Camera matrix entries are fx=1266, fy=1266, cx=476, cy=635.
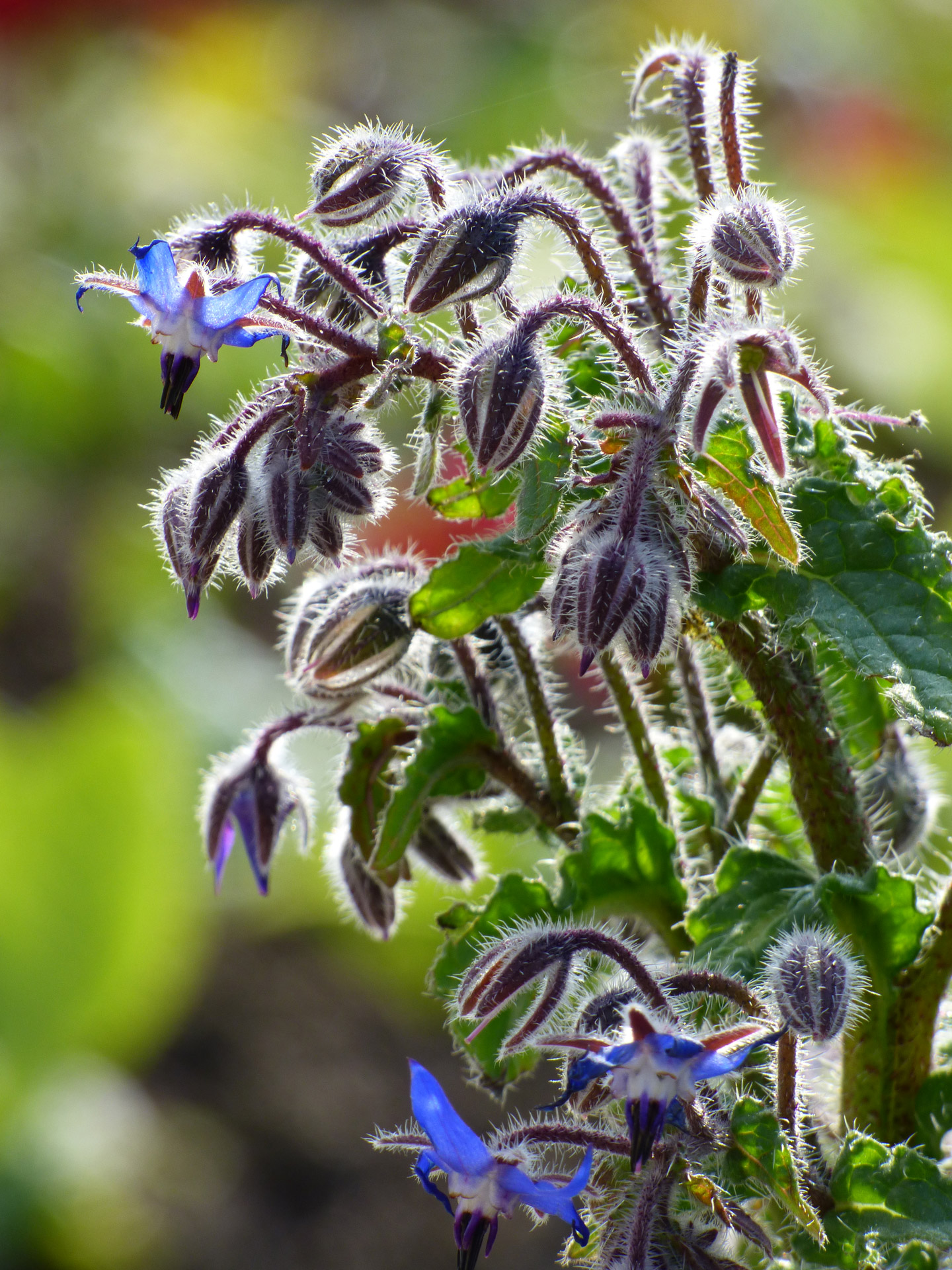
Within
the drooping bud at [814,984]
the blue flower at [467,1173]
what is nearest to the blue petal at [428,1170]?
the blue flower at [467,1173]

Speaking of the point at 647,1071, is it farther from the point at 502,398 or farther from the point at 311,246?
the point at 311,246

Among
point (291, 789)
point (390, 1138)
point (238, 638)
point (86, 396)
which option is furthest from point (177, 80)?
point (390, 1138)

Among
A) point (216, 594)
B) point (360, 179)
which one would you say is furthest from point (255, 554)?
point (216, 594)

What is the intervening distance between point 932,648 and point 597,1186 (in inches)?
14.8

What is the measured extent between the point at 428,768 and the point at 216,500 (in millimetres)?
250

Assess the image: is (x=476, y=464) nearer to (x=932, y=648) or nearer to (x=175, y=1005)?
(x=932, y=648)

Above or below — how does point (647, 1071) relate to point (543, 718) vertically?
below

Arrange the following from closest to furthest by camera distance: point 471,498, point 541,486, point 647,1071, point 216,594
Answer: point 647,1071
point 541,486
point 471,498
point 216,594

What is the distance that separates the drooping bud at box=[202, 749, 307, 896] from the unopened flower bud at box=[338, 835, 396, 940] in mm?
55

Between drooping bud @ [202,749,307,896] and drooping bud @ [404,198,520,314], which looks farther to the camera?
drooping bud @ [202,749,307,896]

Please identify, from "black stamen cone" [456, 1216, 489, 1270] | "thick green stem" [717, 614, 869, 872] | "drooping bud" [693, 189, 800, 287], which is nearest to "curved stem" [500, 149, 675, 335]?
"drooping bud" [693, 189, 800, 287]

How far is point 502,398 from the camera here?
71 cm

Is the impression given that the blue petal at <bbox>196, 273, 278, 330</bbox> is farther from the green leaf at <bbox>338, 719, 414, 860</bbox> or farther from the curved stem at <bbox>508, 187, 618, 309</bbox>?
the green leaf at <bbox>338, 719, 414, 860</bbox>

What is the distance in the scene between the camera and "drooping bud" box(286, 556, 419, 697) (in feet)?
3.04
